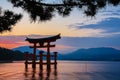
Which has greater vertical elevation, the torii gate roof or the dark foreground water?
the torii gate roof

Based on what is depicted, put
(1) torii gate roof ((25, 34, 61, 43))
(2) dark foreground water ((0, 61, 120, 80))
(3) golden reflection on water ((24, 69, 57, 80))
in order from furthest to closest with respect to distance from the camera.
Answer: (1) torii gate roof ((25, 34, 61, 43)) < (2) dark foreground water ((0, 61, 120, 80)) < (3) golden reflection on water ((24, 69, 57, 80))

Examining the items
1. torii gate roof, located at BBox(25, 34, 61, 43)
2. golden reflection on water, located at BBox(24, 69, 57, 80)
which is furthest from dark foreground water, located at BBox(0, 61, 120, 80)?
torii gate roof, located at BBox(25, 34, 61, 43)

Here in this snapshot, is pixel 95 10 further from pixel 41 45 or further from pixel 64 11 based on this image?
pixel 41 45

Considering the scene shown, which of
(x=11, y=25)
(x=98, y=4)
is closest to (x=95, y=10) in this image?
(x=98, y=4)

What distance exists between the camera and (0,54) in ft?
422

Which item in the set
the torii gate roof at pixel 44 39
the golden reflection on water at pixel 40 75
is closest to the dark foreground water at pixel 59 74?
the golden reflection on water at pixel 40 75

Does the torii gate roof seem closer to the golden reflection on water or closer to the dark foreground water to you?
the dark foreground water

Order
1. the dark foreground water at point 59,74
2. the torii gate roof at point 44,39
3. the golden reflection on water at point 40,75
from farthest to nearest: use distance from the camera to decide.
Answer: the torii gate roof at point 44,39 < the dark foreground water at point 59,74 < the golden reflection on water at point 40,75

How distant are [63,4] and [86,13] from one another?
1.72ft

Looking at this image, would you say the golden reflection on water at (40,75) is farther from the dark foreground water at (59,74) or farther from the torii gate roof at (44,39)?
the torii gate roof at (44,39)

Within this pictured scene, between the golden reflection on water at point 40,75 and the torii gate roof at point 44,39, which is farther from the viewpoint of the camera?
A: the torii gate roof at point 44,39

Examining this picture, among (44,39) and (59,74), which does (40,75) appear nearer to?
(59,74)

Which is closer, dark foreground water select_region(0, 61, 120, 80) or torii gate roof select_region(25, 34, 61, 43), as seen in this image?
dark foreground water select_region(0, 61, 120, 80)

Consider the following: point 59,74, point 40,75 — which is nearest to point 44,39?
point 59,74
